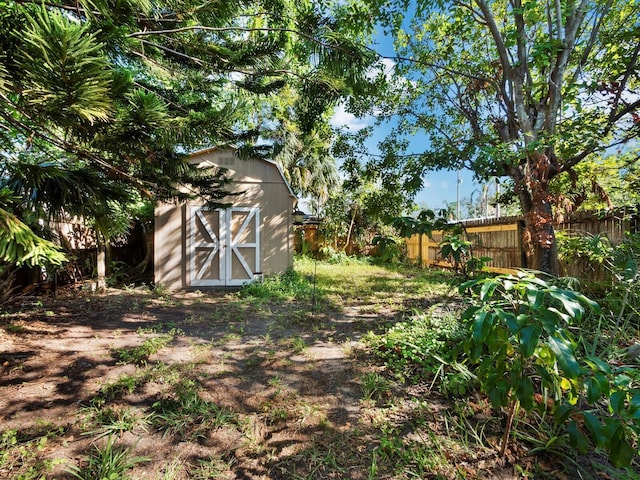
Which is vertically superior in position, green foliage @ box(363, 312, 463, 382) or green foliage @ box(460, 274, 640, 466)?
green foliage @ box(460, 274, 640, 466)

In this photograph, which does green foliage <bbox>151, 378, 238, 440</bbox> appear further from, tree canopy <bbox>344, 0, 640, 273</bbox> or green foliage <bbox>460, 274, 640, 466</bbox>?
tree canopy <bbox>344, 0, 640, 273</bbox>

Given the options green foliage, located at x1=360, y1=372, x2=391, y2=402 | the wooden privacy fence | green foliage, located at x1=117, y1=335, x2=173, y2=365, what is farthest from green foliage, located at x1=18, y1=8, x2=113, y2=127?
green foliage, located at x1=360, y1=372, x2=391, y2=402

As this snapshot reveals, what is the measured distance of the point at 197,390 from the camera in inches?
93.0

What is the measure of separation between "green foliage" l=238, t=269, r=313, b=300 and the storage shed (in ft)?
0.96

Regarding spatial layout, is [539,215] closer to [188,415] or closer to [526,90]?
[526,90]

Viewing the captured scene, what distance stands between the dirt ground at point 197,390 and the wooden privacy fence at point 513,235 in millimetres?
1553

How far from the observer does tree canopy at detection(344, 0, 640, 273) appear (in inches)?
131

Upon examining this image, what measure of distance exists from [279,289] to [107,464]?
4992 mm

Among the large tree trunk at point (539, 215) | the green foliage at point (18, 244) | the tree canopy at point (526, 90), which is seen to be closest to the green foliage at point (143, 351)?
the green foliage at point (18, 244)

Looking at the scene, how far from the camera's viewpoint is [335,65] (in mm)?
2289

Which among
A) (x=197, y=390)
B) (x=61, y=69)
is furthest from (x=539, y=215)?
(x=61, y=69)

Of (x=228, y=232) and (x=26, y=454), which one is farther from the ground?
(x=228, y=232)

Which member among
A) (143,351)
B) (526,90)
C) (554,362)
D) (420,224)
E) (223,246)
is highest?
(526,90)

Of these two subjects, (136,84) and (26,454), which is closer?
(26,454)
